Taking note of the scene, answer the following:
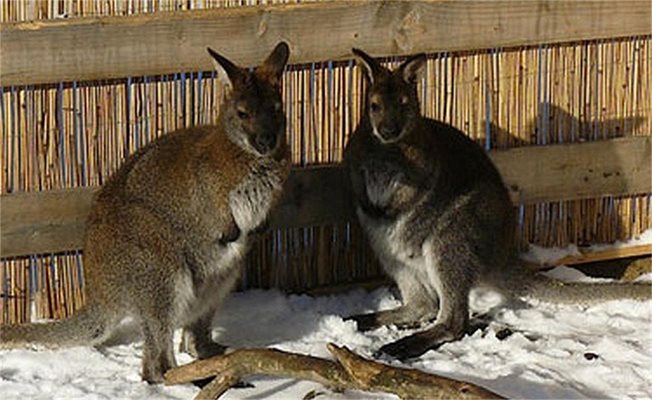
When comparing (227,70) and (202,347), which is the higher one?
(227,70)

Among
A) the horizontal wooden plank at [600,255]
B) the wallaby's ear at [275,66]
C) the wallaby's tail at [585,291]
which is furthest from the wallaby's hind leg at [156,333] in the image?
the horizontal wooden plank at [600,255]

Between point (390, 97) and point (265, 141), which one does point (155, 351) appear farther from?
point (390, 97)

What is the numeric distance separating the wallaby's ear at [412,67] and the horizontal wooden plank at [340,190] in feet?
2.27

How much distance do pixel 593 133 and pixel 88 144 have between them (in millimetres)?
2725

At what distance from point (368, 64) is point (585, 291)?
1609 millimetres

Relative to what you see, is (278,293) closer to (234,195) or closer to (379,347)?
(379,347)

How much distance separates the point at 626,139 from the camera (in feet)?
23.0

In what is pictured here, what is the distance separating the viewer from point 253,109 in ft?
17.7

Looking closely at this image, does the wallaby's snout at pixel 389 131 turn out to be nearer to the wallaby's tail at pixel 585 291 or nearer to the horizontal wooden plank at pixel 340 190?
the horizontal wooden plank at pixel 340 190

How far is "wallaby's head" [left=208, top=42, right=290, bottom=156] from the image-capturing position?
17.7 ft

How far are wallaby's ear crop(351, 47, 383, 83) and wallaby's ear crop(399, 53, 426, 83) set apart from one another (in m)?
0.11

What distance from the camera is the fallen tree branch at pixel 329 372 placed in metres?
4.80

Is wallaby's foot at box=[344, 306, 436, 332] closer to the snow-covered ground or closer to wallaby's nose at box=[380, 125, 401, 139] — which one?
the snow-covered ground

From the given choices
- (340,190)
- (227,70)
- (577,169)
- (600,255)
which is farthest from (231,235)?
(600,255)
